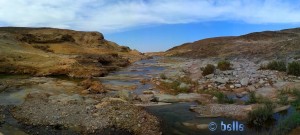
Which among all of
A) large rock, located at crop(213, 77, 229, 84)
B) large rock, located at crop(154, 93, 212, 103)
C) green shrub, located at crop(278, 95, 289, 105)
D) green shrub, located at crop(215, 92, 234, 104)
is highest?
large rock, located at crop(213, 77, 229, 84)

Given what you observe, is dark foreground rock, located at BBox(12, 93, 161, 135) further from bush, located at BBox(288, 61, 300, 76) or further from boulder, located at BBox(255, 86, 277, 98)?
bush, located at BBox(288, 61, 300, 76)

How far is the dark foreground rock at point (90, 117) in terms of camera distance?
956 cm

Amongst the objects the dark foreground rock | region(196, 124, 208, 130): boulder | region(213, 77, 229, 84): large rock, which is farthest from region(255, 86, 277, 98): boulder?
the dark foreground rock

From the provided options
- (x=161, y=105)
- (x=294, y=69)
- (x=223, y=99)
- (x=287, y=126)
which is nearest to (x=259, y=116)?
(x=287, y=126)

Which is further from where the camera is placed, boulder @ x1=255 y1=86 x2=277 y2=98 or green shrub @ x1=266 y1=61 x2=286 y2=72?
green shrub @ x1=266 y1=61 x2=286 y2=72

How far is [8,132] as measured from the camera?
9398mm

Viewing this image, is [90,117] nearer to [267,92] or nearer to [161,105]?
[161,105]

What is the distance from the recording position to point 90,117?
34.3ft

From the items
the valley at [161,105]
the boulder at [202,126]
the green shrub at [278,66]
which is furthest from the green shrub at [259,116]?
the green shrub at [278,66]

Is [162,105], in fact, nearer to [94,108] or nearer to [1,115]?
[94,108]

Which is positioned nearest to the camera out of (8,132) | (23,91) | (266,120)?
(8,132)

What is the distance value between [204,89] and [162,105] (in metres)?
3.98

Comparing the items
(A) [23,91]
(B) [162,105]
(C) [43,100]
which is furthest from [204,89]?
(A) [23,91]

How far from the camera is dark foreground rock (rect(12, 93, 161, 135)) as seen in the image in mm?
9562
